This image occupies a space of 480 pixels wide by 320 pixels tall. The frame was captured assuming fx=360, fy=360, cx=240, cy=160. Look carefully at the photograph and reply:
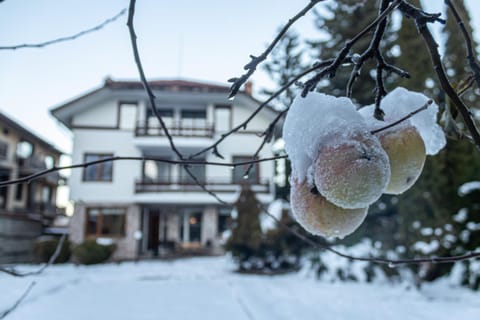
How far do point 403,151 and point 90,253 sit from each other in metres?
10.2

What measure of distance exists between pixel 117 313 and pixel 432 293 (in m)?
4.02

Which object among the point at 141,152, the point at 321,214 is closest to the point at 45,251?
the point at 141,152

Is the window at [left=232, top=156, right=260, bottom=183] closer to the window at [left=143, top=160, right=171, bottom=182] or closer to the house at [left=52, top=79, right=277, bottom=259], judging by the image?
the house at [left=52, top=79, right=277, bottom=259]

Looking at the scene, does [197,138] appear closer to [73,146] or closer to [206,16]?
[73,146]

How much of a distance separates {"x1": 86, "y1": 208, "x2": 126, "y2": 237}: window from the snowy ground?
19.1ft

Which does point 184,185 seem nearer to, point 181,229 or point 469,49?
point 181,229

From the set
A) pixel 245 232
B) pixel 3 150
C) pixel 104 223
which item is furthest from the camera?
pixel 3 150

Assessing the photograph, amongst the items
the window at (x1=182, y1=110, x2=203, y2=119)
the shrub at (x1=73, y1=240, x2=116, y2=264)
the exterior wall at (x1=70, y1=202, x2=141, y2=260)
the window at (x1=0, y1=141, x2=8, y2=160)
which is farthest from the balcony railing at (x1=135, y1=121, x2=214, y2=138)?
the window at (x1=0, y1=141, x2=8, y2=160)

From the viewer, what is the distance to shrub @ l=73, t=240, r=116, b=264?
9383 mm

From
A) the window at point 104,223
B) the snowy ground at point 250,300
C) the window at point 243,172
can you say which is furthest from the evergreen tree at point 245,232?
the window at point 104,223

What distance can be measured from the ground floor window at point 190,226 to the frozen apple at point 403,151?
45.4ft

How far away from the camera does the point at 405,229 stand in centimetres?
521

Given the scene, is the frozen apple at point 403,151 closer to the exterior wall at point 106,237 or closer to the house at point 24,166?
the exterior wall at point 106,237

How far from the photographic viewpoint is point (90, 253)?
946cm
